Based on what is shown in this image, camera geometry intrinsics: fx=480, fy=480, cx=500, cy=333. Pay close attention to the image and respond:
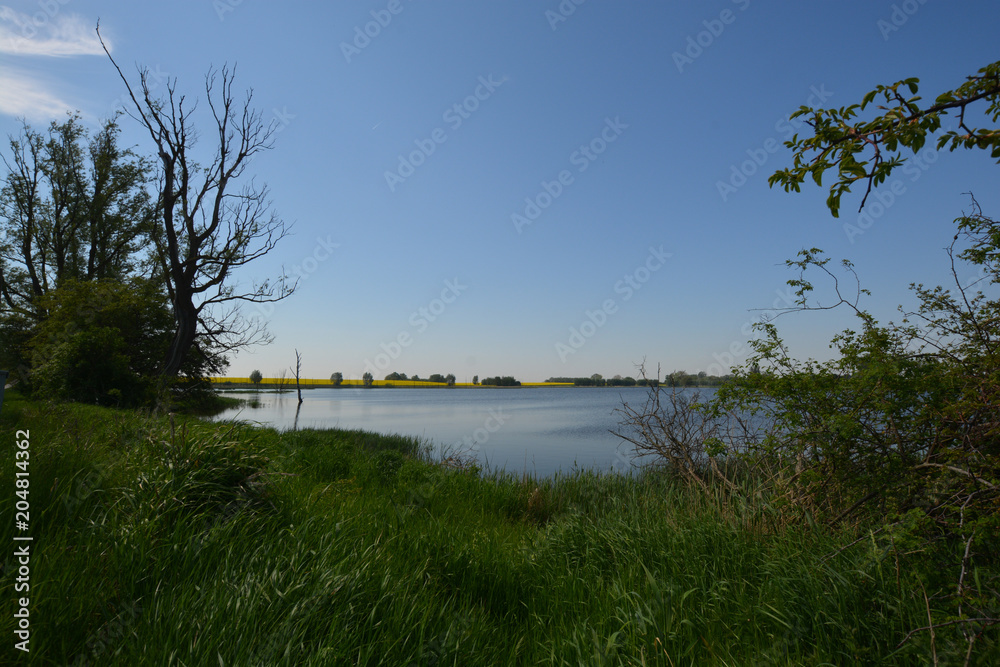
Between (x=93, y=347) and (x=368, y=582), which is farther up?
(x=93, y=347)

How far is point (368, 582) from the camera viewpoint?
348 centimetres

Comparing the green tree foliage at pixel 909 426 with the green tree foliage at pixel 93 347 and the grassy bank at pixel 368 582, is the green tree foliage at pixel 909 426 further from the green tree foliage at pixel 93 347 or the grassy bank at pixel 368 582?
the green tree foliage at pixel 93 347

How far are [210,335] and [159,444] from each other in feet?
71.4

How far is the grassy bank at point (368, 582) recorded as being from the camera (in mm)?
2660

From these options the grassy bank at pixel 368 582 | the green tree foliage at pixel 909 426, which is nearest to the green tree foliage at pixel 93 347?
the grassy bank at pixel 368 582

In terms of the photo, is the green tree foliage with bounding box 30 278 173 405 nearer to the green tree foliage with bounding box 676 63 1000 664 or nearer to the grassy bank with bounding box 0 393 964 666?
the grassy bank with bounding box 0 393 964 666

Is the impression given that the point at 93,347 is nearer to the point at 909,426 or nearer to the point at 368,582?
the point at 368,582

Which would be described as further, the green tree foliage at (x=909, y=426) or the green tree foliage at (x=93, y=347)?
the green tree foliage at (x=93, y=347)

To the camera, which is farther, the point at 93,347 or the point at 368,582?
the point at 93,347

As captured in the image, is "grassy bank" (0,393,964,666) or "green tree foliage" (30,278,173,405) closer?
"grassy bank" (0,393,964,666)

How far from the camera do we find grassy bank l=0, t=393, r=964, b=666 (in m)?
2.66

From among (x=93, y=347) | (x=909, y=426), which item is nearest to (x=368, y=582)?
(x=909, y=426)

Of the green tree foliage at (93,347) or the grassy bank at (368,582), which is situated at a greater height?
the green tree foliage at (93,347)

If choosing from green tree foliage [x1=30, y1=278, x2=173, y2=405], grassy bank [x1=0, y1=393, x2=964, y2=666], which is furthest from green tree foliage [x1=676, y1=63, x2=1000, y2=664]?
green tree foliage [x1=30, y1=278, x2=173, y2=405]
